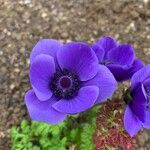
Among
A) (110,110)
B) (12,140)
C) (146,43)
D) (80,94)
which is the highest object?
(80,94)

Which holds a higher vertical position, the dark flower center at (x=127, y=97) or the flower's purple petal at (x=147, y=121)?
the dark flower center at (x=127, y=97)

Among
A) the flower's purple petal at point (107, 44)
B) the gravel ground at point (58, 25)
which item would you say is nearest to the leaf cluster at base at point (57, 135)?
the gravel ground at point (58, 25)

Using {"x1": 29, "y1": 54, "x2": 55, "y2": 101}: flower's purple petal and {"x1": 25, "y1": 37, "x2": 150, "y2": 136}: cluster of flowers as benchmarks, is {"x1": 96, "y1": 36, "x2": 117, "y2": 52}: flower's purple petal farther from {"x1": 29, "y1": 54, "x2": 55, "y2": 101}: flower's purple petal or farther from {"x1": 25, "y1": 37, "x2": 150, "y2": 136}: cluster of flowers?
{"x1": 29, "y1": 54, "x2": 55, "y2": 101}: flower's purple petal

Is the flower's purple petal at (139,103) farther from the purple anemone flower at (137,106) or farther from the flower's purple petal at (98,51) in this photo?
the flower's purple petal at (98,51)

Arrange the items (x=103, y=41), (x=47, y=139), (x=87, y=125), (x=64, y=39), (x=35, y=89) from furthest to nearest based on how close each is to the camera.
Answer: (x=64, y=39) → (x=47, y=139) → (x=87, y=125) → (x=103, y=41) → (x=35, y=89)

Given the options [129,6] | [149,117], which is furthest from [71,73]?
[129,6]

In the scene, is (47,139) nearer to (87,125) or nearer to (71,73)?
(87,125)

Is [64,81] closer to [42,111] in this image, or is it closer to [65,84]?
[65,84]
